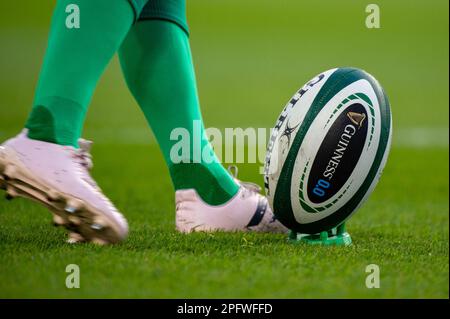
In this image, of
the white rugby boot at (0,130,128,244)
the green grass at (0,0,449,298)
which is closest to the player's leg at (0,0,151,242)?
the white rugby boot at (0,130,128,244)

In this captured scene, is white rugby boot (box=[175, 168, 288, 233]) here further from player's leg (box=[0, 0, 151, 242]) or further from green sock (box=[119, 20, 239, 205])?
player's leg (box=[0, 0, 151, 242])

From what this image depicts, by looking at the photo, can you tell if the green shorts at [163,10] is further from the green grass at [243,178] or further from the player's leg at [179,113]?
the green grass at [243,178]

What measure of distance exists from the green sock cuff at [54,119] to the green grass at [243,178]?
337 mm

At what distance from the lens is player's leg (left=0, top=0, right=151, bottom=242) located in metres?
2.18

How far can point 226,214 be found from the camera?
9.07ft

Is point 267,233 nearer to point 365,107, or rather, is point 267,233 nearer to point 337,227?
point 337,227

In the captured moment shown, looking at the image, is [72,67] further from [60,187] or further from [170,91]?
[170,91]

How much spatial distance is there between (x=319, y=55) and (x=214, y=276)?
14.0 meters

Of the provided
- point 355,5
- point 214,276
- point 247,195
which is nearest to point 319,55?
point 355,5

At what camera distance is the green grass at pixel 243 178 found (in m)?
1.88

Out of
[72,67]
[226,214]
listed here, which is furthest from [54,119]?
[226,214]

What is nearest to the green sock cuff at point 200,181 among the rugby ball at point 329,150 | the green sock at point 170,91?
the green sock at point 170,91

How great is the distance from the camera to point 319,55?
15.5 metres

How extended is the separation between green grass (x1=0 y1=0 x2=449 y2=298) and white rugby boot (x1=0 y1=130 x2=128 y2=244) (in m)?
0.07
